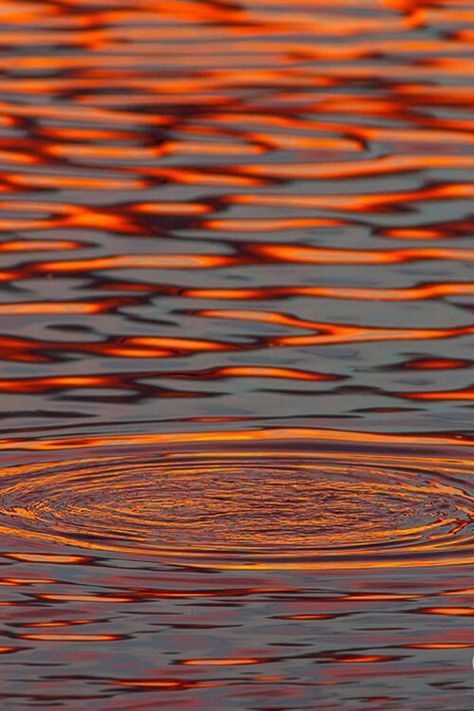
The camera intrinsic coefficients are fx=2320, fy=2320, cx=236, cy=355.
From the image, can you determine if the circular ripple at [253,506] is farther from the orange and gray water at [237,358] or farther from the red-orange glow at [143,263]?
the red-orange glow at [143,263]

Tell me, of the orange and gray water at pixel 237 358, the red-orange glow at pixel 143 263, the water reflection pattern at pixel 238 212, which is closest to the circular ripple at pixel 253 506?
the orange and gray water at pixel 237 358

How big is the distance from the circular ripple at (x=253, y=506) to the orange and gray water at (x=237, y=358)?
15 millimetres

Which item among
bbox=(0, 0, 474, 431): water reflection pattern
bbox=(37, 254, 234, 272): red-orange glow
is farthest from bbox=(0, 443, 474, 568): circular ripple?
bbox=(37, 254, 234, 272): red-orange glow

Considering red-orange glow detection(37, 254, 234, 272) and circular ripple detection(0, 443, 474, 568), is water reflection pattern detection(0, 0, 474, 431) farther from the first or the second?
circular ripple detection(0, 443, 474, 568)

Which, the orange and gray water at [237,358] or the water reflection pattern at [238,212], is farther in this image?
the water reflection pattern at [238,212]

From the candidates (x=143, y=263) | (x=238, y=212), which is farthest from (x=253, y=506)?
(x=238, y=212)

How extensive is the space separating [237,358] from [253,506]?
7.20 feet

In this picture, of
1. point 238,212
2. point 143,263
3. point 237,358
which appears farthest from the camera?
point 238,212

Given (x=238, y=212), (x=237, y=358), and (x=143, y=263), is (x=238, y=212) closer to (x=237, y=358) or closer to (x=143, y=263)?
(x=143, y=263)

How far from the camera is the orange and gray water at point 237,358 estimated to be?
696cm

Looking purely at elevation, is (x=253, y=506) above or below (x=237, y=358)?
above

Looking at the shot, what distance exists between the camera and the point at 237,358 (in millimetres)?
10148

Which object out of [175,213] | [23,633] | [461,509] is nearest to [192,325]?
[175,213]

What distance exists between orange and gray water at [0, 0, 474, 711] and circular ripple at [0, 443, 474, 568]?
0.05 feet
